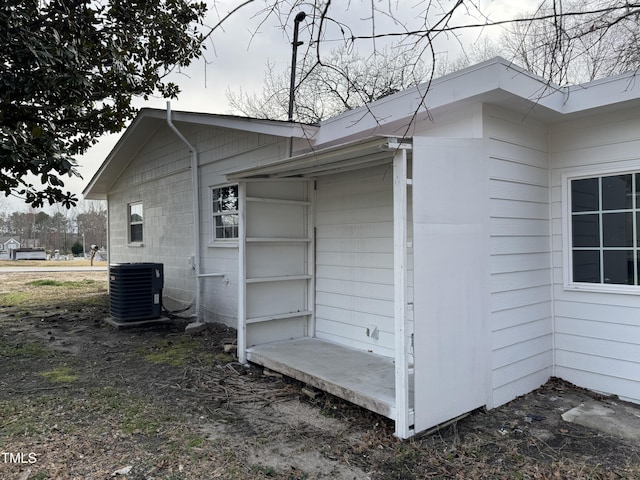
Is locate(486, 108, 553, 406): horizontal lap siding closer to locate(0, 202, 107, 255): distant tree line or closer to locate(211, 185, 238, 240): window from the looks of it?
locate(211, 185, 238, 240): window

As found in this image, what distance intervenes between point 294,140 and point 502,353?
3.60 metres

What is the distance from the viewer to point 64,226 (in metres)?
44.5

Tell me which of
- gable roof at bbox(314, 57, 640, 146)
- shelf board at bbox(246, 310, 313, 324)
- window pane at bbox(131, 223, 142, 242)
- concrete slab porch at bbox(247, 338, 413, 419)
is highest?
gable roof at bbox(314, 57, 640, 146)

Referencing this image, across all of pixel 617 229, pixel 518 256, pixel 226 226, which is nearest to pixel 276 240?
pixel 226 226

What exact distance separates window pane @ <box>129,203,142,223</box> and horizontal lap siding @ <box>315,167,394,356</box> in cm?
623

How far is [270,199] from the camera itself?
5.48 m

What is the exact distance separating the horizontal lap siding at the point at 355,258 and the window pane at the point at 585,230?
1865mm

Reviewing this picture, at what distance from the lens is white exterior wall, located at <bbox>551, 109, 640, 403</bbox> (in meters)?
4.04

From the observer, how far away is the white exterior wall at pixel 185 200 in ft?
23.0

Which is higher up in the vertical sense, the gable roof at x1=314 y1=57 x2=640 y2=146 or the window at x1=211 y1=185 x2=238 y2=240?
the gable roof at x1=314 y1=57 x2=640 y2=146

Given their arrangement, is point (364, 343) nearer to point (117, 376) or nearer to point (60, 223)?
point (117, 376)

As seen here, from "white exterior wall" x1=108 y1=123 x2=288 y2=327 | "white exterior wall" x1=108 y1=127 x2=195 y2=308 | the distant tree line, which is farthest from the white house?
the distant tree line

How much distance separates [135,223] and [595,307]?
31.7 ft

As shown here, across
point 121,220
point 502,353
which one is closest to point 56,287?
point 121,220
